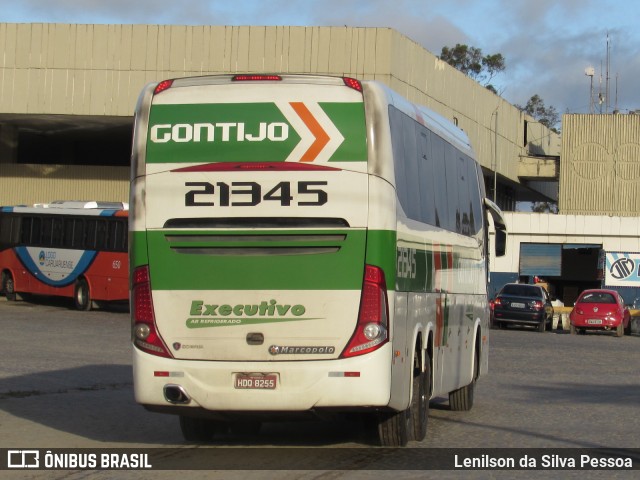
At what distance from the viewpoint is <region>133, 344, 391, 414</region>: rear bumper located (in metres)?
10.2

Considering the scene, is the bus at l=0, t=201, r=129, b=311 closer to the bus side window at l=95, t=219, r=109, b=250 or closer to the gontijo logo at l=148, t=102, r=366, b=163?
the bus side window at l=95, t=219, r=109, b=250

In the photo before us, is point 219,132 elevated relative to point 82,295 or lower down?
elevated

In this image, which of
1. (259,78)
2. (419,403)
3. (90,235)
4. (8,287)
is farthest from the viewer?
(8,287)

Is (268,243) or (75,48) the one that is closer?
(268,243)

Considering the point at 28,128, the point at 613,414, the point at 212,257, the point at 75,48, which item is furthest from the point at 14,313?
the point at 212,257

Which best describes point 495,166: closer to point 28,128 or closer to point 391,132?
point 28,128

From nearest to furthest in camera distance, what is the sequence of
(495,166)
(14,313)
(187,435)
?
1. (187,435)
2. (14,313)
3. (495,166)

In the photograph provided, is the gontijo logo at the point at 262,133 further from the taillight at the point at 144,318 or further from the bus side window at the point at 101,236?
the bus side window at the point at 101,236

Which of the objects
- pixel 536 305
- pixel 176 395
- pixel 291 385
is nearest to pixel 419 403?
pixel 291 385

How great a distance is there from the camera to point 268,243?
10.4 meters

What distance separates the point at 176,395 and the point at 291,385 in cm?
99

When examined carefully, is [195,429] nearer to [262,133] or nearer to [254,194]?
[254,194]

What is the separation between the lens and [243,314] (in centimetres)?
1039

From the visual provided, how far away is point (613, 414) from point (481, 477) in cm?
565
